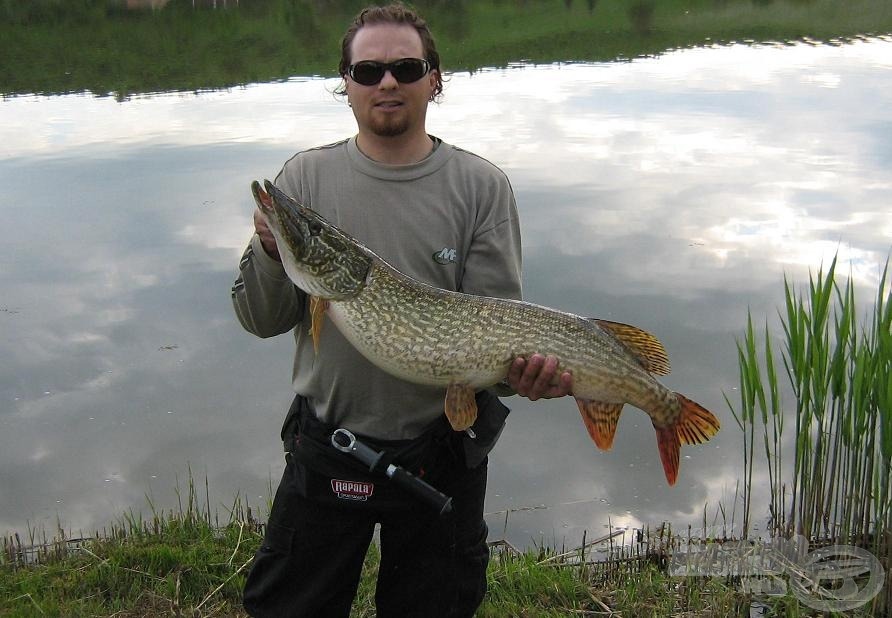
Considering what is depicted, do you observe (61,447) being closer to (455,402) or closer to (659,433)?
(455,402)

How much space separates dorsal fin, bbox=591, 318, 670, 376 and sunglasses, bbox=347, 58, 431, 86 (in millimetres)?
930

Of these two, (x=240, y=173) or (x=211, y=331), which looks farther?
(x=240, y=173)

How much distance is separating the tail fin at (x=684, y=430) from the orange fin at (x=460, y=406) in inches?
23.8

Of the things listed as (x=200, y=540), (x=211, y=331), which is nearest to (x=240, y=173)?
(x=211, y=331)

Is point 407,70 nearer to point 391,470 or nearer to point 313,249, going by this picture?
point 313,249

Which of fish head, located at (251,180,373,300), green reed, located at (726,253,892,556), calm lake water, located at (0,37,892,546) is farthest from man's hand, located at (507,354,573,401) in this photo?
calm lake water, located at (0,37,892,546)

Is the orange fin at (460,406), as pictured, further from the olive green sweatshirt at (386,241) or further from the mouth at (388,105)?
the mouth at (388,105)

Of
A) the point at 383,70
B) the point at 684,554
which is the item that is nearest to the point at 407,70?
the point at 383,70

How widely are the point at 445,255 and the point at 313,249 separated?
1.34 ft

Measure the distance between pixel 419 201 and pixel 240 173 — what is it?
716cm

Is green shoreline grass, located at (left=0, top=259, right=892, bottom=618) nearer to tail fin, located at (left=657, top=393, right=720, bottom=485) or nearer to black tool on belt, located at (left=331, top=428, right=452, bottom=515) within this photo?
tail fin, located at (left=657, top=393, right=720, bottom=485)

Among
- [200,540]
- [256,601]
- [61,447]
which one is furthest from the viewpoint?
[61,447]

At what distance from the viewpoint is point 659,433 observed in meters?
2.63

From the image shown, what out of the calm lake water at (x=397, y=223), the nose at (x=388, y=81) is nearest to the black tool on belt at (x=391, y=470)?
the nose at (x=388, y=81)
